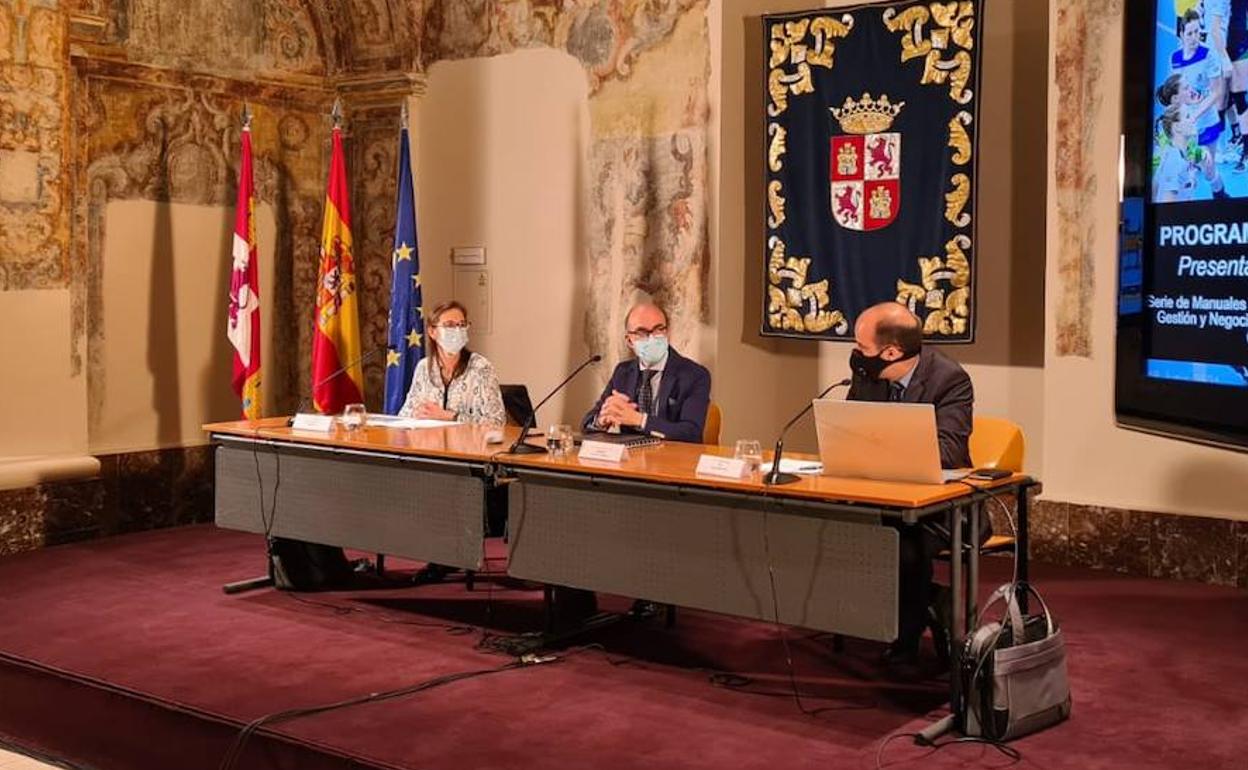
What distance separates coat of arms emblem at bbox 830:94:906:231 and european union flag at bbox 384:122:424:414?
247 centimetres

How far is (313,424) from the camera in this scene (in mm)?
5793

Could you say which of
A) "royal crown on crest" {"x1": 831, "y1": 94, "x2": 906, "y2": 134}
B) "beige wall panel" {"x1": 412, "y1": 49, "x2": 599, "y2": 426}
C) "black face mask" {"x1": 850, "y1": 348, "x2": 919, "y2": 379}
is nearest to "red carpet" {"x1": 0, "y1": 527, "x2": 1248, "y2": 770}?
"black face mask" {"x1": 850, "y1": 348, "x2": 919, "y2": 379}

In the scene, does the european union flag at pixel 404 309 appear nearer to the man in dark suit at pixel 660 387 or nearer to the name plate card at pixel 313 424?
the name plate card at pixel 313 424

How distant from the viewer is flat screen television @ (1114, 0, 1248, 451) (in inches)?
97.8

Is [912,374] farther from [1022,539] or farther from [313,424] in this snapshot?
[313,424]

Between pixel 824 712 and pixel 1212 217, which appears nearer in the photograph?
pixel 1212 217

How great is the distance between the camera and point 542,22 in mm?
8180

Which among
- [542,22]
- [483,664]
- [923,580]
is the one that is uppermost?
[542,22]

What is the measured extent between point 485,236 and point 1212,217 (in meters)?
6.33

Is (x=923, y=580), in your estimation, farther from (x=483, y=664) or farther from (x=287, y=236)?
(x=287, y=236)

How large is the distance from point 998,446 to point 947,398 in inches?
21.1

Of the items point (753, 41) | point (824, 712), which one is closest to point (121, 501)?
point (753, 41)

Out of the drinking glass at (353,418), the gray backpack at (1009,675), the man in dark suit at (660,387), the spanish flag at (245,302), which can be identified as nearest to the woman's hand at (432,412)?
the drinking glass at (353,418)

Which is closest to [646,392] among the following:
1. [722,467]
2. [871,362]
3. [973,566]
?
[871,362]
